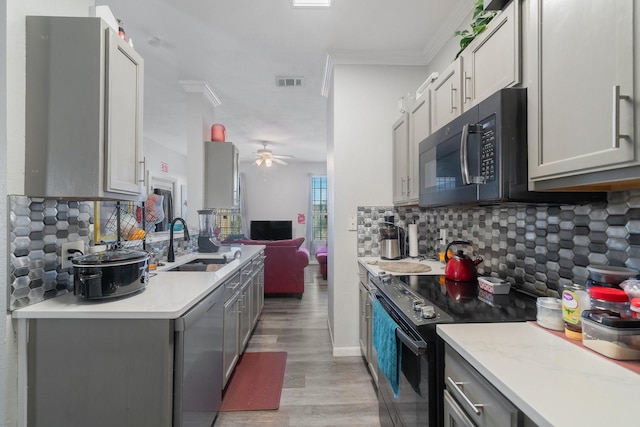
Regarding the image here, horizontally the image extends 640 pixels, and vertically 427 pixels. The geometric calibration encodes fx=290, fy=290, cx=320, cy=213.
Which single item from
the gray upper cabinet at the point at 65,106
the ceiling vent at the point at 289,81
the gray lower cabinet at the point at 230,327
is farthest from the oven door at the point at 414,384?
the ceiling vent at the point at 289,81

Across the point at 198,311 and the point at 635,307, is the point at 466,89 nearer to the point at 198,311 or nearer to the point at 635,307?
the point at 635,307

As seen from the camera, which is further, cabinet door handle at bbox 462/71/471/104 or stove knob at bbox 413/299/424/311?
cabinet door handle at bbox 462/71/471/104

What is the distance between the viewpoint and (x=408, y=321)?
118 centimetres

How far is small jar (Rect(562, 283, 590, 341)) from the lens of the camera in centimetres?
95

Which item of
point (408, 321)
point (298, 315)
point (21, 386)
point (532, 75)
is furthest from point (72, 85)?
point (298, 315)

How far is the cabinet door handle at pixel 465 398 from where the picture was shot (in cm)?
81

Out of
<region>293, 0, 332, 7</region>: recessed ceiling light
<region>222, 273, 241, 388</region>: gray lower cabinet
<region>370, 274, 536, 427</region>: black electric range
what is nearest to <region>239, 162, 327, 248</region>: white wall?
<region>222, 273, 241, 388</region>: gray lower cabinet

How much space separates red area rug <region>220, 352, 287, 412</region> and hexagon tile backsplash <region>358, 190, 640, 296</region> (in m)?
1.71

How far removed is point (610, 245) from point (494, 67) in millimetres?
843

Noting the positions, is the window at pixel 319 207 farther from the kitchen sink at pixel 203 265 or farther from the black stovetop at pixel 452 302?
the black stovetop at pixel 452 302

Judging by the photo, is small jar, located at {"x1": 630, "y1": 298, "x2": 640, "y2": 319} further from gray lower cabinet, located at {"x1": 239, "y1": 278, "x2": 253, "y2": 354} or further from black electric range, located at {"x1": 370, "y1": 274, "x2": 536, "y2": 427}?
gray lower cabinet, located at {"x1": 239, "y1": 278, "x2": 253, "y2": 354}

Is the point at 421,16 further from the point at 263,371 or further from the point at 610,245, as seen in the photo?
the point at 263,371

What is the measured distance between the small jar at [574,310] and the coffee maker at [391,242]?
1521 millimetres

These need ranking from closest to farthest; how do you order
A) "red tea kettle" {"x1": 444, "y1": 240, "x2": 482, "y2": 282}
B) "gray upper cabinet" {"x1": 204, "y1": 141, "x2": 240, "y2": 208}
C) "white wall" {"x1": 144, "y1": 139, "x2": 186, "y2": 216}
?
"red tea kettle" {"x1": 444, "y1": 240, "x2": 482, "y2": 282} < "gray upper cabinet" {"x1": 204, "y1": 141, "x2": 240, "y2": 208} < "white wall" {"x1": 144, "y1": 139, "x2": 186, "y2": 216}
